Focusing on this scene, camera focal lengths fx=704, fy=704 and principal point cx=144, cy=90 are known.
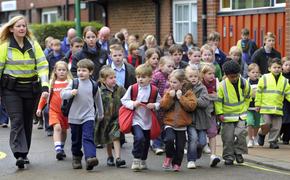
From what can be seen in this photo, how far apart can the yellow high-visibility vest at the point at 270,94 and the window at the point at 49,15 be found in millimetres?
19717

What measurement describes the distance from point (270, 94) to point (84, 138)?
138 inches

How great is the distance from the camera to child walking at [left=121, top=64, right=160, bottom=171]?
9.40m

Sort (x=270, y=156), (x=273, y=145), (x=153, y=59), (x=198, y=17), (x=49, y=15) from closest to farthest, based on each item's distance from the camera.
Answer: (x=270, y=156), (x=153, y=59), (x=273, y=145), (x=198, y=17), (x=49, y=15)

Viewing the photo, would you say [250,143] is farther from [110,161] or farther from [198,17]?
[198,17]

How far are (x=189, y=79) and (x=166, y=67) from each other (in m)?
1.01

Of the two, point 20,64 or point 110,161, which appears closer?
point 20,64

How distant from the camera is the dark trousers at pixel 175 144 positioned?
9367 mm

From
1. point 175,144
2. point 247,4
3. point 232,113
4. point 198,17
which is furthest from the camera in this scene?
point 198,17

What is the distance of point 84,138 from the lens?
9.47 meters

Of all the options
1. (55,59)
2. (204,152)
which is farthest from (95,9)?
(204,152)

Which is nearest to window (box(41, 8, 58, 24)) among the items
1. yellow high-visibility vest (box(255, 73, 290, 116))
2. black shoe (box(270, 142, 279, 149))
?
yellow high-visibility vest (box(255, 73, 290, 116))

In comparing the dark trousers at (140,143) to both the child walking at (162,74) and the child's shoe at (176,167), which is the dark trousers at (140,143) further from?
the child walking at (162,74)

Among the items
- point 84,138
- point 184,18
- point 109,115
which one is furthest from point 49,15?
point 84,138

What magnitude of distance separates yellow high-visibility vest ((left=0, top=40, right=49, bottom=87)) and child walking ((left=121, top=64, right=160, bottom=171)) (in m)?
1.20
